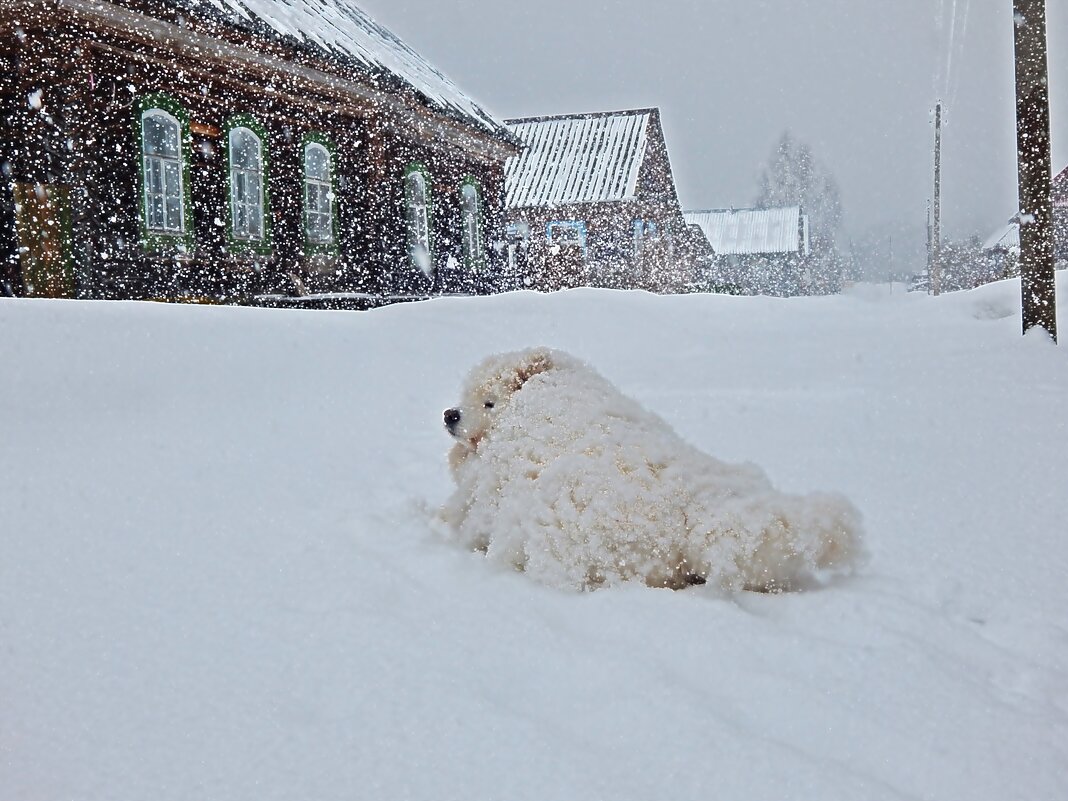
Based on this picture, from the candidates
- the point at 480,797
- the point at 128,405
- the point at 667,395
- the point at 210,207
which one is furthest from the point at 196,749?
the point at 210,207

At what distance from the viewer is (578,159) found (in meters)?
24.9

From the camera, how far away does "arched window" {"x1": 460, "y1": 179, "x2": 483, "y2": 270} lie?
15.6 metres

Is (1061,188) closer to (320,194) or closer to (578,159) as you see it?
(578,159)

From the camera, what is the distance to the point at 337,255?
1135 centimetres

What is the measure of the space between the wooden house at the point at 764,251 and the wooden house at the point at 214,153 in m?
38.6

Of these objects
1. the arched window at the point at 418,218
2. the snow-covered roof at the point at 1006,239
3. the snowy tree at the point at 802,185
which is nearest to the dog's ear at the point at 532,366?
the arched window at the point at 418,218

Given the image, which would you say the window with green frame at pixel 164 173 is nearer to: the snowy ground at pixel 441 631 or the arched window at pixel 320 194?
the arched window at pixel 320 194

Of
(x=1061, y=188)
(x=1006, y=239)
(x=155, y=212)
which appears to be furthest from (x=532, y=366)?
(x=1006, y=239)

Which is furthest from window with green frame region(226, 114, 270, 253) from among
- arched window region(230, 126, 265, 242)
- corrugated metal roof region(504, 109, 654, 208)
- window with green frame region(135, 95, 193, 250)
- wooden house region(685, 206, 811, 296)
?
wooden house region(685, 206, 811, 296)

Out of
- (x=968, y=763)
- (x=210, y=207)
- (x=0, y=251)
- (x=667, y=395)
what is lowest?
(x=968, y=763)

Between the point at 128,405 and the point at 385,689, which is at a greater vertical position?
the point at 128,405

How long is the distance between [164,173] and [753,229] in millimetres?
48322

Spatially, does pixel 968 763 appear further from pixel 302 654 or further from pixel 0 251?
pixel 0 251

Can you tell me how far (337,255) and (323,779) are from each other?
10.7m
